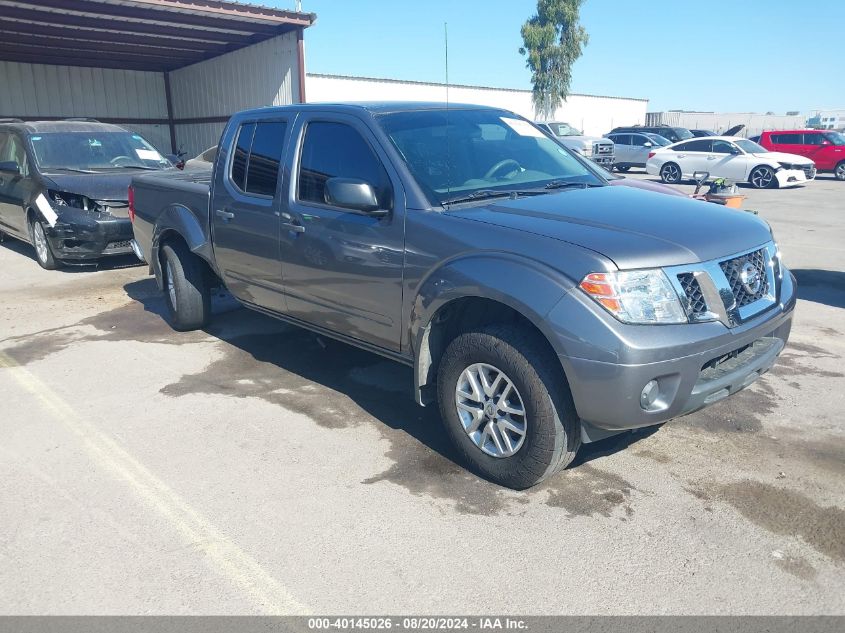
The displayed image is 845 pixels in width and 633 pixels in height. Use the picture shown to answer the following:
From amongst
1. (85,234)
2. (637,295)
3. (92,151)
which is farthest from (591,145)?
(637,295)

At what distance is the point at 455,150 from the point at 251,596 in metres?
2.74

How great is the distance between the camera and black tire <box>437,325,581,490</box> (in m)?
3.23

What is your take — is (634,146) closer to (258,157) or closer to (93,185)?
(93,185)

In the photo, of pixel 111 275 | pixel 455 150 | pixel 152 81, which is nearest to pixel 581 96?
pixel 152 81

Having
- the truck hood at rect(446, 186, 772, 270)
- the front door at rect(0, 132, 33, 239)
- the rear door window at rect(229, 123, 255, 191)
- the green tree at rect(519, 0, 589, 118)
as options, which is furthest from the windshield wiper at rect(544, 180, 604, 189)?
the green tree at rect(519, 0, 589, 118)

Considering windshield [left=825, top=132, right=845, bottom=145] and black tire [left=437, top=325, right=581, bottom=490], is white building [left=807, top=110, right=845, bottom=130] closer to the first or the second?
windshield [left=825, top=132, right=845, bottom=145]

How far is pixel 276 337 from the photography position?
6273mm

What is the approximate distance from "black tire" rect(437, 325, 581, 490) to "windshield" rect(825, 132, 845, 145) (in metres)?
24.5

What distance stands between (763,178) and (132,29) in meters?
17.5

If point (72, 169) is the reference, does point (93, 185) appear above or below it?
below

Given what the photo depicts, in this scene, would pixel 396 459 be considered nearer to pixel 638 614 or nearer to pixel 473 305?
pixel 473 305

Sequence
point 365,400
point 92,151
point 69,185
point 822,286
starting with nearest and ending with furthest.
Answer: point 365,400, point 822,286, point 69,185, point 92,151

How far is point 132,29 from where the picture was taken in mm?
16484

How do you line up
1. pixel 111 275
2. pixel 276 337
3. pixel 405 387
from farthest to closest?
pixel 111 275 < pixel 276 337 < pixel 405 387
